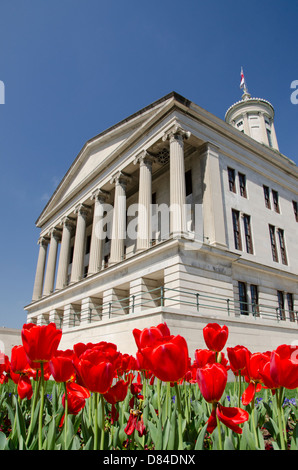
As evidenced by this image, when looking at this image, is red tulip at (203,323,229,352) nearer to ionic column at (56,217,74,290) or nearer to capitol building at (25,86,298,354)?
capitol building at (25,86,298,354)

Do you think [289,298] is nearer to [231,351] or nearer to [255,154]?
[255,154]

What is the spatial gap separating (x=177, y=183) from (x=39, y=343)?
A: 832 inches

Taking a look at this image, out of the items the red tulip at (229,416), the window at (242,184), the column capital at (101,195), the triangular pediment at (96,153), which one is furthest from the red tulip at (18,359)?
the column capital at (101,195)

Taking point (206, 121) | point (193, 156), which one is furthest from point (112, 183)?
point (206, 121)

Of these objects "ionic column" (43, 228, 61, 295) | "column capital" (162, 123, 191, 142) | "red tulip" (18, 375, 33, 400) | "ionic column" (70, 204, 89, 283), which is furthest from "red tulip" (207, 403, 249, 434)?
"ionic column" (43, 228, 61, 295)

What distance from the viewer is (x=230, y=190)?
2672 centimetres

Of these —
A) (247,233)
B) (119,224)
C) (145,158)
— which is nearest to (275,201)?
(247,233)

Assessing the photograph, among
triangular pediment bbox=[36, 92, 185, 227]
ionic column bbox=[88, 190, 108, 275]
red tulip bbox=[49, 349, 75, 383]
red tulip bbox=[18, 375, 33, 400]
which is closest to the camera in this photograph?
red tulip bbox=[49, 349, 75, 383]

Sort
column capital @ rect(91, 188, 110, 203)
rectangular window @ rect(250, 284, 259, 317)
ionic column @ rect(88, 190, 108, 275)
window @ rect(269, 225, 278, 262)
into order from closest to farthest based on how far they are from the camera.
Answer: rectangular window @ rect(250, 284, 259, 317)
window @ rect(269, 225, 278, 262)
ionic column @ rect(88, 190, 108, 275)
column capital @ rect(91, 188, 110, 203)

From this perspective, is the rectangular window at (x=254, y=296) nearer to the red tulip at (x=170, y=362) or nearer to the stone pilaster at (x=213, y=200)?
the stone pilaster at (x=213, y=200)

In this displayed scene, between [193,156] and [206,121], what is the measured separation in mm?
3096

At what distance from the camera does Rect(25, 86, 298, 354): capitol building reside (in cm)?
1925

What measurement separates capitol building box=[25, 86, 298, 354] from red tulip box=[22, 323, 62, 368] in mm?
12791

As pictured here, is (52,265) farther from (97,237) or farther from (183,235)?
(183,235)
